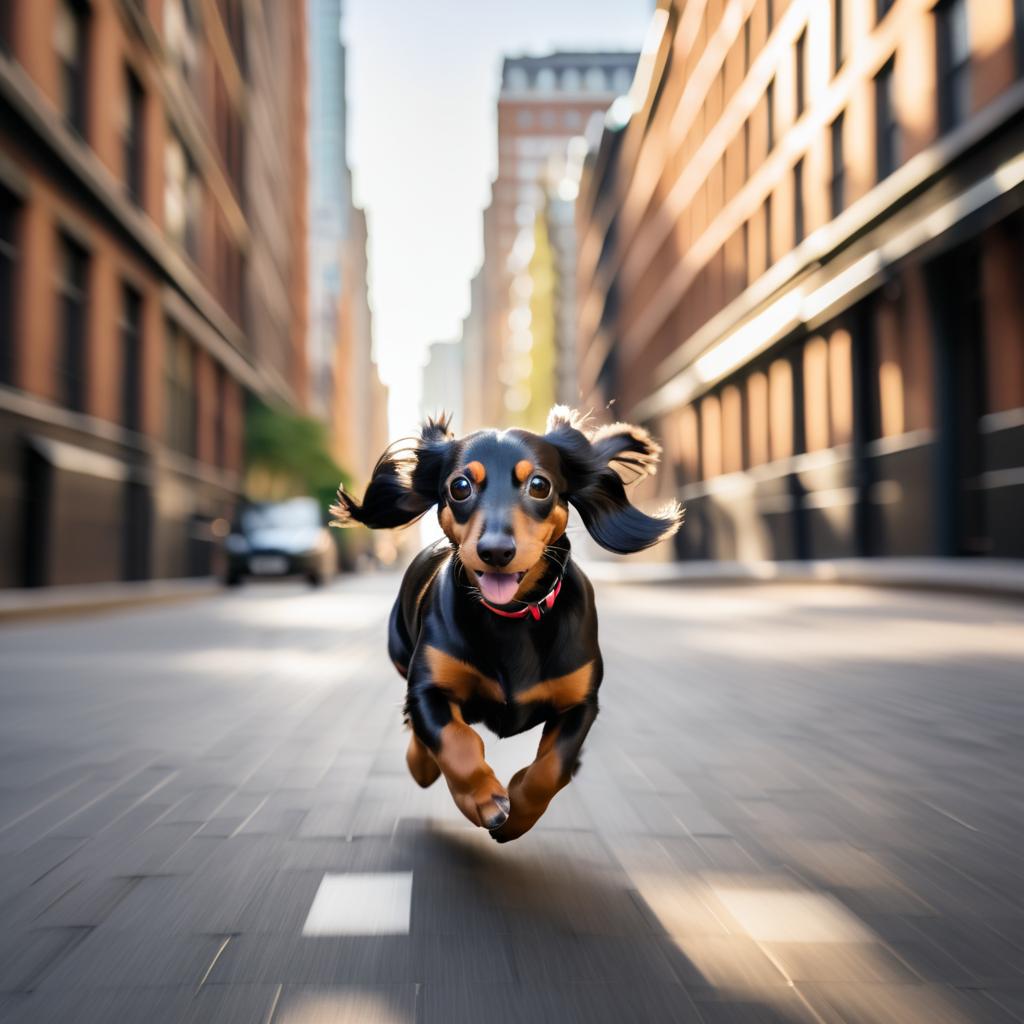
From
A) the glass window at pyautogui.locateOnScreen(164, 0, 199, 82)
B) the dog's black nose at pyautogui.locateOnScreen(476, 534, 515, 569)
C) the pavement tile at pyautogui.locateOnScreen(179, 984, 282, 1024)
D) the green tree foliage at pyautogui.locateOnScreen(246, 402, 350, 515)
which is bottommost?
the pavement tile at pyautogui.locateOnScreen(179, 984, 282, 1024)

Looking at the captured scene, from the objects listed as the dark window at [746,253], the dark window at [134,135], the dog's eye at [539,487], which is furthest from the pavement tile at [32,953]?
the dark window at [746,253]

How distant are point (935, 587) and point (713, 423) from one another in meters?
21.9

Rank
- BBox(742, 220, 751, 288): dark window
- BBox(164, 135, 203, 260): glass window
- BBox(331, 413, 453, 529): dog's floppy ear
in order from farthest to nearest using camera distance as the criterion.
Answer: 1. BBox(742, 220, 751, 288): dark window
2. BBox(164, 135, 203, 260): glass window
3. BBox(331, 413, 453, 529): dog's floppy ear

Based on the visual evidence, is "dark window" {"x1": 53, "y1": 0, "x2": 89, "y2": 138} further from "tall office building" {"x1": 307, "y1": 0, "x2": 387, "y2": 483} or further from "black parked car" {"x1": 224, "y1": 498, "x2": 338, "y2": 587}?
"tall office building" {"x1": 307, "y1": 0, "x2": 387, "y2": 483}

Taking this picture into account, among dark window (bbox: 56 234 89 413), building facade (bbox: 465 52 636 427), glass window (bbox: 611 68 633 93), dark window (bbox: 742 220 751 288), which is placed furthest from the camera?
building facade (bbox: 465 52 636 427)

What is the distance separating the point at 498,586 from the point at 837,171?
25.6 meters

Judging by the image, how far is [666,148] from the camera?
46.2m

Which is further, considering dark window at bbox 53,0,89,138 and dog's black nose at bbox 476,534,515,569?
dark window at bbox 53,0,89,138

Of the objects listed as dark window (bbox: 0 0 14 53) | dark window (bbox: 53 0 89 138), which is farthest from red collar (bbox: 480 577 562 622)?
dark window (bbox: 53 0 89 138)

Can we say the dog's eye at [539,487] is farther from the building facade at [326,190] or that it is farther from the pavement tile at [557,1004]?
the building facade at [326,190]

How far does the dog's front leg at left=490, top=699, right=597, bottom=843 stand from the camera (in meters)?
3.17

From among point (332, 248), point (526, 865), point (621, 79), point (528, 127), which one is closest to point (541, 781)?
point (526, 865)

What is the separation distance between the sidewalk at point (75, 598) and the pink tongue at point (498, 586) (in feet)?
40.5

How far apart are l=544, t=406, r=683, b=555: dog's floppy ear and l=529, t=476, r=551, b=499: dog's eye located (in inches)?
11.4
